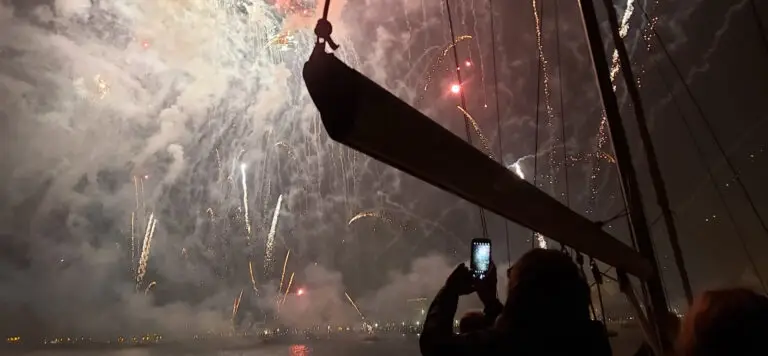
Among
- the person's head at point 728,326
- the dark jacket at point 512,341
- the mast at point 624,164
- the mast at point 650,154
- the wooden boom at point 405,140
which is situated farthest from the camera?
the mast at point 650,154

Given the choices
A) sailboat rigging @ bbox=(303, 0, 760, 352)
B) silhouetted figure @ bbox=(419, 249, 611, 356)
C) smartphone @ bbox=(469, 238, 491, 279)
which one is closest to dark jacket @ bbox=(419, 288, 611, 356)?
silhouetted figure @ bbox=(419, 249, 611, 356)

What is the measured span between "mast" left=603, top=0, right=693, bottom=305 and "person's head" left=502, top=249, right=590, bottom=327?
663cm

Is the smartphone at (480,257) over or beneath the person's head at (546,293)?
over

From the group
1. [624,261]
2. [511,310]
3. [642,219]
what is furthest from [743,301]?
[642,219]

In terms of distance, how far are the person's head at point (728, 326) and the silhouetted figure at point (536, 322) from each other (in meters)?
0.49

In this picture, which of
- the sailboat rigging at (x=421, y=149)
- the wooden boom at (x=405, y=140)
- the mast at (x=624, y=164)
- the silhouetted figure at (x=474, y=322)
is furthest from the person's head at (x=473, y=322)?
the mast at (x=624, y=164)

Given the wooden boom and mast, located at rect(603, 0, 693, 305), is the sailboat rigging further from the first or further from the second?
mast, located at rect(603, 0, 693, 305)

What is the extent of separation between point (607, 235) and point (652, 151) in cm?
648

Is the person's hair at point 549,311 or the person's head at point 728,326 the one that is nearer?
the person's head at point 728,326

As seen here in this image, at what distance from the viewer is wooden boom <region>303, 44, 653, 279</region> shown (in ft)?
4.75

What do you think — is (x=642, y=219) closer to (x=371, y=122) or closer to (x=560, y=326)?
(x=560, y=326)

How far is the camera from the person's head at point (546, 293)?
2201 millimetres

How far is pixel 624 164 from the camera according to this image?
6.84 metres

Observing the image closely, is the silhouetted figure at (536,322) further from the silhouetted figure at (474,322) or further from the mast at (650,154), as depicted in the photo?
the mast at (650,154)
